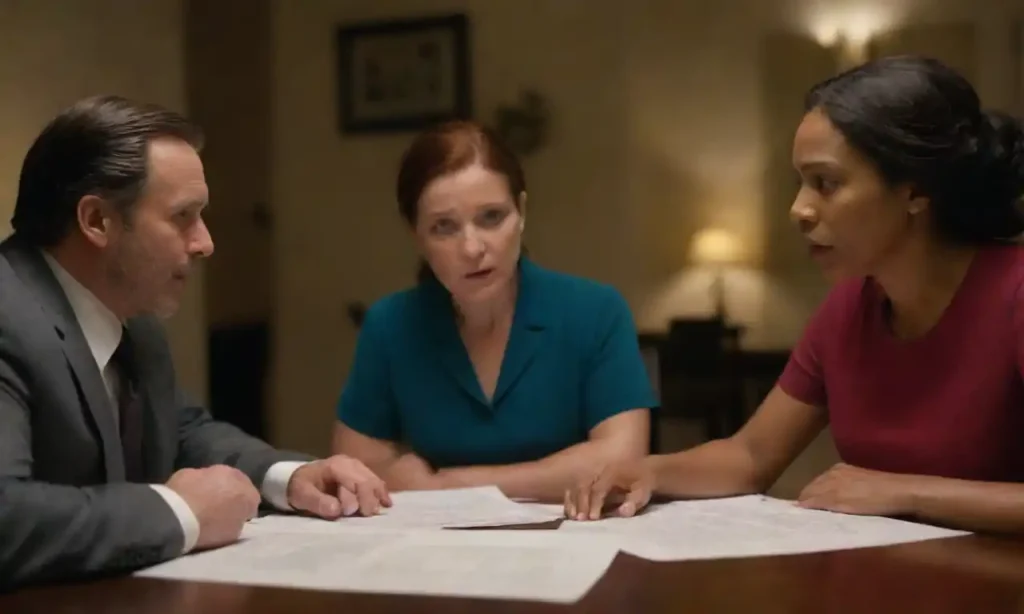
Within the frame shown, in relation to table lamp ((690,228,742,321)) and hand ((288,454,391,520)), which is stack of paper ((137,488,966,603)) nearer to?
hand ((288,454,391,520))

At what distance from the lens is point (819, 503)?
1.25 metres

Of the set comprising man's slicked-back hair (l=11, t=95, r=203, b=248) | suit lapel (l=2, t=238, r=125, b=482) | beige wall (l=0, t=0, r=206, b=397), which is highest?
beige wall (l=0, t=0, r=206, b=397)

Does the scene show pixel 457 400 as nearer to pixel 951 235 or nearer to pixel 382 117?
pixel 951 235

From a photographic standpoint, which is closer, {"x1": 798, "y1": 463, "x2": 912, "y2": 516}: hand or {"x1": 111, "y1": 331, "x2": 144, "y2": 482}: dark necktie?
{"x1": 798, "y1": 463, "x2": 912, "y2": 516}: hand

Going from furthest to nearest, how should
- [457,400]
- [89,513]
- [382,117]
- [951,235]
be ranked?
[382,117] → [457,400] → [951,235] → [89,513]

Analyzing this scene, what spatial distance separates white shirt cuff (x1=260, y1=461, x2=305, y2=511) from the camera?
1.33 m

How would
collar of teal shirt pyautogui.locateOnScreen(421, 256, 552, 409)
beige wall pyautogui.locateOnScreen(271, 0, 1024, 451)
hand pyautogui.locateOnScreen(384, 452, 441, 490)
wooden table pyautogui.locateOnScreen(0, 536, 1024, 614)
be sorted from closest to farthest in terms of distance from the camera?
wooden table pyautogui.locateOnScreen(0, 536, 1024, 614) < hand pyautogui.locateOnScreen(384, 452, 441, 490) < collar of teal shirt pyautogui.locateOnScreen(421, 256, 552, 409) < beige wall pyautogui.locateOnScreen(271, 0, 1024, 451)

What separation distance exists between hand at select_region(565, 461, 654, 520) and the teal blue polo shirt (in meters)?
0.34

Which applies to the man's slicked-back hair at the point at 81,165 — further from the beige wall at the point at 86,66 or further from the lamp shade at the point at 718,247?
the lamp shade at the point at 718,247

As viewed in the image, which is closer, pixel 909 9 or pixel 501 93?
pixel 909 9

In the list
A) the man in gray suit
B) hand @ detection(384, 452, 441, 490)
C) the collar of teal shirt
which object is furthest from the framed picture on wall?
the man in gray suit

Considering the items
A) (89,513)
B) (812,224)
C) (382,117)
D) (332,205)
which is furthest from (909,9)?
(89,513)

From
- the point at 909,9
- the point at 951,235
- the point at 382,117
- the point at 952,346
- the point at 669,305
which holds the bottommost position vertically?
the point at 669,305

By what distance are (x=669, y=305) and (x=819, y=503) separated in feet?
8.14
